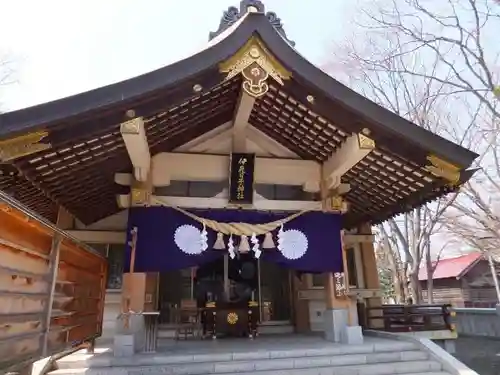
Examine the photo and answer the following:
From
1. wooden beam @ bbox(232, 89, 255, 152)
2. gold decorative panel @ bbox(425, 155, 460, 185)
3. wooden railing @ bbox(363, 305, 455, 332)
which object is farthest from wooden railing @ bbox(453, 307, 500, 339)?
wooden beam @ bbox(232, 89, 255, 152)

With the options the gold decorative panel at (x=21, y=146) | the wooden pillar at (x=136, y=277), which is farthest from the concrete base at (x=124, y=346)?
the gold decorative panel at (x=21, y=146)

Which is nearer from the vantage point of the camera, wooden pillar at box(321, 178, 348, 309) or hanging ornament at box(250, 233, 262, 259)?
hanging ornament at box(250, 233, 262, 259)

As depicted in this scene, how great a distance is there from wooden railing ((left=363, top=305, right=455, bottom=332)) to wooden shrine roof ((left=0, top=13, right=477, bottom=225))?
107 inches

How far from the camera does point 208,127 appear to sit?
7496mm

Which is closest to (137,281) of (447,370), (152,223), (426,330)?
(152,223)

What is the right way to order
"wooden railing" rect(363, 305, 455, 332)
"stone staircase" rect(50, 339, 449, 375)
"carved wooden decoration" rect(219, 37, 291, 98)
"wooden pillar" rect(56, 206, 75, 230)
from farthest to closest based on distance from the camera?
"wooden railing" rect(363, 305, 455, 332), "wooden pillar" rect(56, 206, 75, 230), "carved wooden decoration" rect(219, 37, 291, 98), "stone staircase" rect(50, 339, 449, 375)

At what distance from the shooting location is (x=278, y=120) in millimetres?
7246

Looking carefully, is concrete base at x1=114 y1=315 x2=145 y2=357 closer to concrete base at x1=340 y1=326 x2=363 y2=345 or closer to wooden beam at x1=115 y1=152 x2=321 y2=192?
wooden beam at x1=115 y1=152 x2=321 y2=192

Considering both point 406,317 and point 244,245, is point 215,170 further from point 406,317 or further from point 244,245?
point 406,317

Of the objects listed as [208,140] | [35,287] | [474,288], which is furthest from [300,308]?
[474,288]

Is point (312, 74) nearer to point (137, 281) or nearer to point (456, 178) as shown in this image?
point (456, 178)

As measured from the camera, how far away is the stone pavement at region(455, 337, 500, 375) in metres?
7.36

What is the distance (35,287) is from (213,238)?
145 inches

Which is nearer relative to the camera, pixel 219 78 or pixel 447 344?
pixel 219 78
